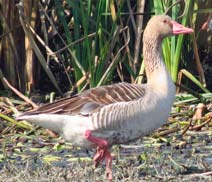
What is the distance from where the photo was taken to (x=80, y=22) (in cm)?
1038

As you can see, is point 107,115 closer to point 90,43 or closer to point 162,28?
point 162,28

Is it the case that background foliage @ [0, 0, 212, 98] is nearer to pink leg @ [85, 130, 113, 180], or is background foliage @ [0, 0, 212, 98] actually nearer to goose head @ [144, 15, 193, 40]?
goose head @ [144, 15, 193, 40]

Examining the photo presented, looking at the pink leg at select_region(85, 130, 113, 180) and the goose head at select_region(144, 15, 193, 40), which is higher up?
the goose head at select_region(144, 15, 193, 40)

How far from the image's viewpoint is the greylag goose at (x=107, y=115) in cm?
756

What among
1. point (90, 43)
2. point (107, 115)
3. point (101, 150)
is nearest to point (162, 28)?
point (107, 115)

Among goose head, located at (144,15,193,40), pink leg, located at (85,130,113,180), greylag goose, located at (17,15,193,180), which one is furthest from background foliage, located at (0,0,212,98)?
pink leg, located at (85,130,113,180)

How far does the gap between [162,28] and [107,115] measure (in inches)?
45.4

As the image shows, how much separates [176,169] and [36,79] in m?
3.48

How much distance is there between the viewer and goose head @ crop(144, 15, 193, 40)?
322 inches

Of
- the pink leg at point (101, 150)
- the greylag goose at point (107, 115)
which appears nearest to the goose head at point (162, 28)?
the greylag goose at point (107, 115)

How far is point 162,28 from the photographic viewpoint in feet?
27.0

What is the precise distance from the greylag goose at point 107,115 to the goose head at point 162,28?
0.61 metres

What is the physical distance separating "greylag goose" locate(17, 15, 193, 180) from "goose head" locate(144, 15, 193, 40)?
0.61 meters

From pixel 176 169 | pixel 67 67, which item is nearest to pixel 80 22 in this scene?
pixel 67 67
